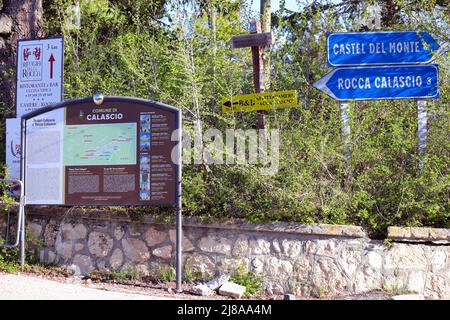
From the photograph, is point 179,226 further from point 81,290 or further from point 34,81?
point 34,81

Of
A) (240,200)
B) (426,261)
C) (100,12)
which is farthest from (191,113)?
(100,12)

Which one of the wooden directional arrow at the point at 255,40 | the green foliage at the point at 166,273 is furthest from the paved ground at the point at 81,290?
the wooden directional arrow at the point at 255,40

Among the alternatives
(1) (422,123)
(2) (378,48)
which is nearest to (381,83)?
(2) (378,48)

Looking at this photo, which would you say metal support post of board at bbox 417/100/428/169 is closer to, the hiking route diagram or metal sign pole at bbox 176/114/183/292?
metal sign pole at bbox 176/114/183/292

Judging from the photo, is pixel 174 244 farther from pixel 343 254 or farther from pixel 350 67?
pixel 350 67

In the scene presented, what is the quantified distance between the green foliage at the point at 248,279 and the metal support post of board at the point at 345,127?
6.37 ft

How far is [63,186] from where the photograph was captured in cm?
848

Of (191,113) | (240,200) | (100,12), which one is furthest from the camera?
(100,12)

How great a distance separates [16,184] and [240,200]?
3.34 metres

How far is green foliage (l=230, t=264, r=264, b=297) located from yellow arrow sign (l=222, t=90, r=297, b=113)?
2136mm

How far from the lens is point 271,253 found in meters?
8.02

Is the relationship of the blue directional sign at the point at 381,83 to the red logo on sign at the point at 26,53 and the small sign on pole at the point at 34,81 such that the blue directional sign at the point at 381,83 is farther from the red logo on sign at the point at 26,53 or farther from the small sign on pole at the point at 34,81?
the red logo on sign at the point at 26,53

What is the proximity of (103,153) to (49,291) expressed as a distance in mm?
1957

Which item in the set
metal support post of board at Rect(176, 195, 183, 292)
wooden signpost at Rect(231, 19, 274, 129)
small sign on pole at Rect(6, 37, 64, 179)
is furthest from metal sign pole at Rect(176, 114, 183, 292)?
small sign on pole at Rect(6, 37, 64, 179)
